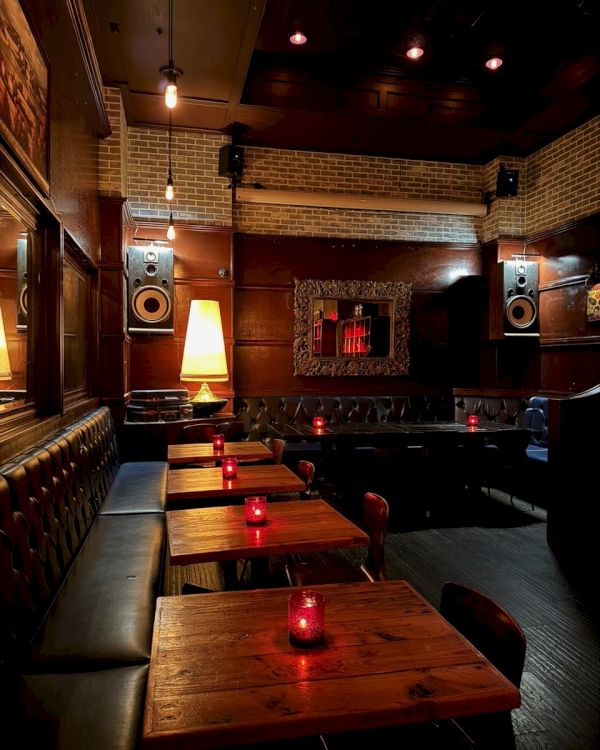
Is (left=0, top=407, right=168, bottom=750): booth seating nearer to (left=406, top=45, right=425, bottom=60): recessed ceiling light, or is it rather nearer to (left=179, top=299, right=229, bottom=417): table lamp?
(left=179, top=299, right=229, bottom=417): table lamp

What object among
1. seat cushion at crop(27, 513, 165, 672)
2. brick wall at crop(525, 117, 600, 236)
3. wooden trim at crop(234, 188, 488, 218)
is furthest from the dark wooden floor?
wooden trim at crop(234, 188, 488, 218)

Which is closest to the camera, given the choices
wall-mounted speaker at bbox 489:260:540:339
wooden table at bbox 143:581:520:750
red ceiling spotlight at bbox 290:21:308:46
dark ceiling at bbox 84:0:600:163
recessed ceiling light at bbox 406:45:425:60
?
wooden table at bbox 143:581:520:750

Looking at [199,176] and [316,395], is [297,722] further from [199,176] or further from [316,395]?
[199,176]

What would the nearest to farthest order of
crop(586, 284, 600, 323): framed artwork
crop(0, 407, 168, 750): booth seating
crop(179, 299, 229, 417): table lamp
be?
crop(0, 407, 168, 750): booth seating < crop(179, 299, 229, 417): table lamp < crop(586, 284, 600, 323): framed artwork

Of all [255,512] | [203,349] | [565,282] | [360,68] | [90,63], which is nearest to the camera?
[255,512]

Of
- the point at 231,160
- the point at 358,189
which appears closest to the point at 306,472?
the point at 231,160

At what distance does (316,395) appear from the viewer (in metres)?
6.48

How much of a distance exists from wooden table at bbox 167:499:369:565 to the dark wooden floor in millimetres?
985

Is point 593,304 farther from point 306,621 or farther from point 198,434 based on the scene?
point 306,621

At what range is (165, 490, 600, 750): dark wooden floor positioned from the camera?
80.9 inches

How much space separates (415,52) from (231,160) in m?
2.21

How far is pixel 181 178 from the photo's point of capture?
5996 millimetres

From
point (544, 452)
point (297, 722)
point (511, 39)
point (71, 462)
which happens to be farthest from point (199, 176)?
point (297, 722)

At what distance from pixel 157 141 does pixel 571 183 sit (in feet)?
15.4
